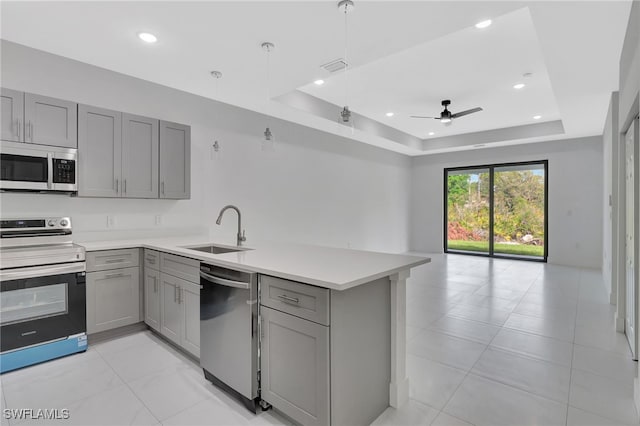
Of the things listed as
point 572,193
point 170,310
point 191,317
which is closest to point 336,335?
point 191,317

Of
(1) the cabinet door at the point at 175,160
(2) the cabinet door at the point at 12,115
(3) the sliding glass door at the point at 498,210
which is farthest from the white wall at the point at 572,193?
(2) the cabinet door at the point at 12,115

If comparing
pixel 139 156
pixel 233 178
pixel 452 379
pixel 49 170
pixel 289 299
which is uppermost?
pixel 139 156

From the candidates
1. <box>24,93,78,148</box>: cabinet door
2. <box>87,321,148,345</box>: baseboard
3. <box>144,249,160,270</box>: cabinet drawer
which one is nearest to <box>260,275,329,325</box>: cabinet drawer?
<box>144,249,160,270</box>: cabinet drawer

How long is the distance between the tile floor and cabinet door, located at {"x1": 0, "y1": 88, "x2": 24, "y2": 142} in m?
1.84

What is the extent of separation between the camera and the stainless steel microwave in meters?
2.60

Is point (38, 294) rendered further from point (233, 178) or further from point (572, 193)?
point (572, 193)

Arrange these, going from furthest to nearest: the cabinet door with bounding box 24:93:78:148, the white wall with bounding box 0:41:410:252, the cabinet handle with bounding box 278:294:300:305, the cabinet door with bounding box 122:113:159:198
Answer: the cabinet door with bounding box 122:113:159:198 → the white wall with bounding box 0:41:410:252 → the cabinet door with bounding box 24:93:78:148 → the cabinet handle with bounding box 278:294:300:305

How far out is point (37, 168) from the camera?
8.98ft

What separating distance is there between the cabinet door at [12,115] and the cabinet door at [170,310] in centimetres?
162

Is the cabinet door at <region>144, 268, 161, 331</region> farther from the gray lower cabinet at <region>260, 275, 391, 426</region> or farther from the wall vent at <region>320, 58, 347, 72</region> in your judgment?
the wall vent at <region>320, 58, 347, 72</region>

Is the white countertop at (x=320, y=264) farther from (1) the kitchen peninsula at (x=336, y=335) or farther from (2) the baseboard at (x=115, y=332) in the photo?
(2) the baseboard at (x=115, y=332)

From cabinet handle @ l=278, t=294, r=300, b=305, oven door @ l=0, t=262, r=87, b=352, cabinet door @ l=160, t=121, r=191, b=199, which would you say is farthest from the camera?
cabinet door @ l=160, t=121, r=191, b=199

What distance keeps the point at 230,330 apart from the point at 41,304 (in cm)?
172

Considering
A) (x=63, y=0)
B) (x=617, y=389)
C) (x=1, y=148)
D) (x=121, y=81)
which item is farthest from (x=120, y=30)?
(x=617, y=389)
